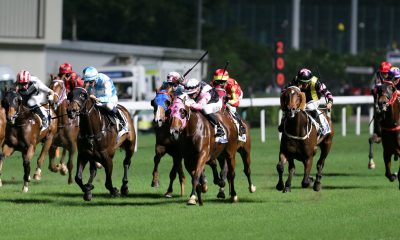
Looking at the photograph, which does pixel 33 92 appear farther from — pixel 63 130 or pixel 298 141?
pixel 298 141

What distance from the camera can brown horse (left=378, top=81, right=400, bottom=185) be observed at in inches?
717

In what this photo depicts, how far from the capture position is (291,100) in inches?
670

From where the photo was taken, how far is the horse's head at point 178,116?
50.4 feet

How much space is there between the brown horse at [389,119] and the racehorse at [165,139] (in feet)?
9.89

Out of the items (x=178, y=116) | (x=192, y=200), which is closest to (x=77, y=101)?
(x=178, y=116)

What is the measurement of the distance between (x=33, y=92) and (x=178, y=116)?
3594mm

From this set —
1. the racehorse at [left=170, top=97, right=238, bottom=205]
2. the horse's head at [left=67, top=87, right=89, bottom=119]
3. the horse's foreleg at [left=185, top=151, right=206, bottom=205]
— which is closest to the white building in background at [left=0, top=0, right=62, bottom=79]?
the horse's head at [left=67, top=87, right=89, bottom=119]

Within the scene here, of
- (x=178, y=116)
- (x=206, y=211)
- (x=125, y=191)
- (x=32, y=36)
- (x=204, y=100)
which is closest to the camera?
(x=206, y=211)

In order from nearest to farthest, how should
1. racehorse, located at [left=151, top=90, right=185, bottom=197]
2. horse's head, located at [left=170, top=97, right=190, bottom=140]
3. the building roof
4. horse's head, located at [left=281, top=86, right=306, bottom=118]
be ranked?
horse's head, located at [left=170, top=97, right=190, bottom=140] < racehorse, located at [left=151, top=90, right=185, bottom=197] < horse's head, located at [left=281, top=86, right=306, bottom=118] < the building roof

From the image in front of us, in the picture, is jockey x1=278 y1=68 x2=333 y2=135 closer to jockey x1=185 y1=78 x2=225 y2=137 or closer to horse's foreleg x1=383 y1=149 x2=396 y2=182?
horse's foreleg x1=383 y1=149 x2=396 y2=182

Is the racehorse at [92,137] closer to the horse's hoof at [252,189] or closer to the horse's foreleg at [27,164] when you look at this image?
the horse's foreleg at [27,164]

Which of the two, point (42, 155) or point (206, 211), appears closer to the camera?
point (206, 211)

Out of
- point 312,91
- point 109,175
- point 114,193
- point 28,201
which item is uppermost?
point 312,91

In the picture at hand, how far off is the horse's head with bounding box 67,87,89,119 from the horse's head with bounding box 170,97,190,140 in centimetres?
129
